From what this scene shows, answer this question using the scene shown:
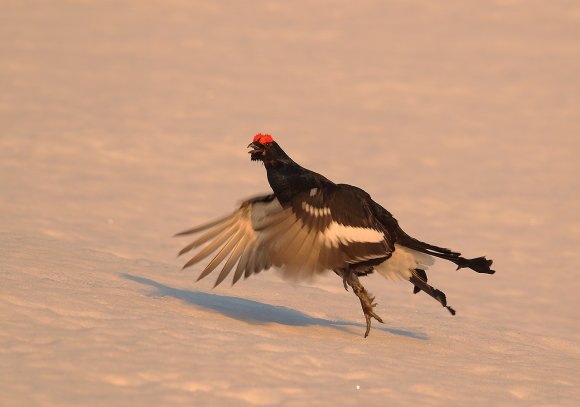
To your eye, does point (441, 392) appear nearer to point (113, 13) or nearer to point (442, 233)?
point (442, 233)

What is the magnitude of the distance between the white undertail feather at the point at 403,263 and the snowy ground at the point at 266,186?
0.62 meters

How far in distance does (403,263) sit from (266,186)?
30.0 feet

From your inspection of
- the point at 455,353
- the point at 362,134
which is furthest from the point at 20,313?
the point at 362,134

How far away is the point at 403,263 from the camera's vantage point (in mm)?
9227

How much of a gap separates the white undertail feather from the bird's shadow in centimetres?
65

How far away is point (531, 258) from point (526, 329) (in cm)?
359

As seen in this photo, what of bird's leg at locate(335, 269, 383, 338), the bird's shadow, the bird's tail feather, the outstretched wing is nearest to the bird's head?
the outstretched wing

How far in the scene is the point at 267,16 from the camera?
2622cm

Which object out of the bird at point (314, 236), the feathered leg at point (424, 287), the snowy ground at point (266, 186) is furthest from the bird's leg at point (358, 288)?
the feathered leg at point (424, 287)

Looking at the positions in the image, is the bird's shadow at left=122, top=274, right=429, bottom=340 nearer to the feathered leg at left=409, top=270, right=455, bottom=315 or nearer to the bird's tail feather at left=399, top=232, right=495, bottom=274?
the feathered leg at left=409, top=270, right=455, bottom=315

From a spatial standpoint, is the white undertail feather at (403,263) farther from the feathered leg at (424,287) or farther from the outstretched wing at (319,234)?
the outstretched wing at (319,234)

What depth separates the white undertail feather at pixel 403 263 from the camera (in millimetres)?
9156

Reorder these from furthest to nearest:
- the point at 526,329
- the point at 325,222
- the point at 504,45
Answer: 1. the point at 504,45
2. the point at 526,329
3. the point at 325,222

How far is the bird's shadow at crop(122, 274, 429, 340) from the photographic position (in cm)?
933
